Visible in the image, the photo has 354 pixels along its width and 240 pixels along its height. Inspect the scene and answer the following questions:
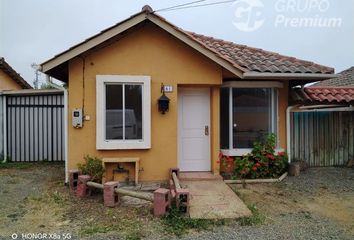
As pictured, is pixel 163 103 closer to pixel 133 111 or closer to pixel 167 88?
pixel 167 88

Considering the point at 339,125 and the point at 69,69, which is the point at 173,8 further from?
the point at 339,125

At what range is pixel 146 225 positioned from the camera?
485 centimetres

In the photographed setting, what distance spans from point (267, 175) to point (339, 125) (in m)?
3.65

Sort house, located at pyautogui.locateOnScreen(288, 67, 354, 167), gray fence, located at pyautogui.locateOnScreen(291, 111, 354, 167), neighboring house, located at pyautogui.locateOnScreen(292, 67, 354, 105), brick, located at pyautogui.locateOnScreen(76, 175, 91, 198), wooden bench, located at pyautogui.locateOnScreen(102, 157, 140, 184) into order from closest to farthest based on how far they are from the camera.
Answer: brick, located at pyautogui.locateOnScreen(76, 175, 91, 198) < wooden bench, located at pyautogui.locateOnScreen(102, 157, 140, 184) < neighboring house, located at pyautogui.locateOnScreen(292, 67, 354, 105) < house, located at pyautogui.locateOnScreen(288, 67, 354, 167) < gray fence, located at pyautogui.locateOnScreen(291, 111, 354, 167)

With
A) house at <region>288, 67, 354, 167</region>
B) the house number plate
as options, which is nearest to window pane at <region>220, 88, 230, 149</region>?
the house number plate

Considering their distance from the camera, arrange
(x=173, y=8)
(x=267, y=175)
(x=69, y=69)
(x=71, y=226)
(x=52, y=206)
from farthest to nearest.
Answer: (x=173, y=8)
(x=267, y=175)
(x=69, y=69)
(x=52, y=206)
(x=71, y=226)

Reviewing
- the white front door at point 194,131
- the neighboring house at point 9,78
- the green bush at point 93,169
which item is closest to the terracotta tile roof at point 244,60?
the white front door at point 194,131

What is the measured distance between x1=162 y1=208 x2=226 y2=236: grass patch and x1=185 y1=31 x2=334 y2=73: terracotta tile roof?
4126mm

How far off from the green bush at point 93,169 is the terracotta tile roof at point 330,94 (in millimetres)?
6401

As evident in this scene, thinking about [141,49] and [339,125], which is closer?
[141,49]

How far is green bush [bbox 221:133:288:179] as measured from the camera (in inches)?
309

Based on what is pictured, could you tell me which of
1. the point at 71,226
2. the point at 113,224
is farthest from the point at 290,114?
the point at 71,226

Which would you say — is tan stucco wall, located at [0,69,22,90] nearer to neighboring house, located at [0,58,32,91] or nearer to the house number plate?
neighboring house, located at [0,58,32,91]

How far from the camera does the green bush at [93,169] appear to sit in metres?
6.95
